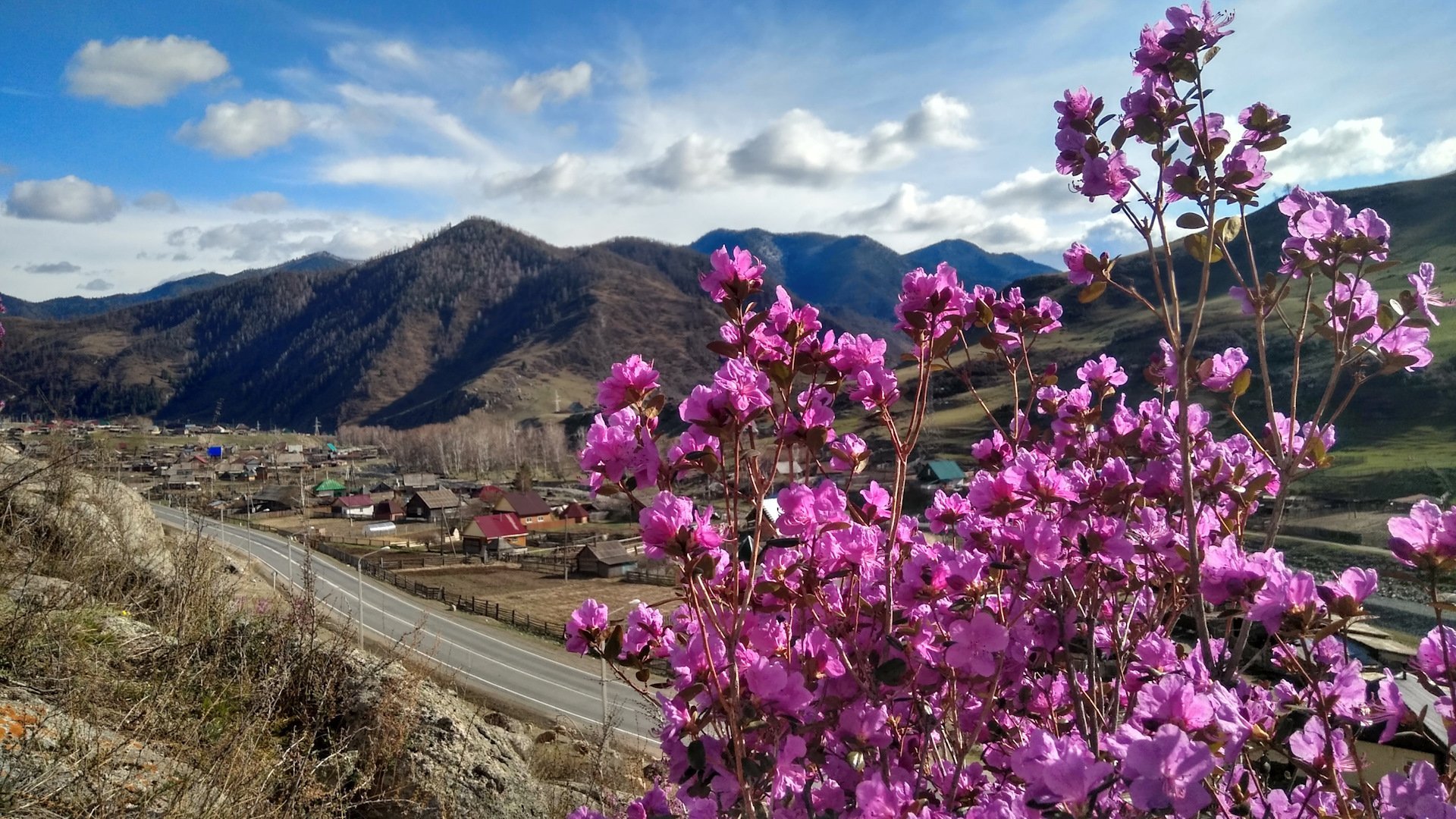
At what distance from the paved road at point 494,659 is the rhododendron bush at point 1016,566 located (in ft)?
39.1

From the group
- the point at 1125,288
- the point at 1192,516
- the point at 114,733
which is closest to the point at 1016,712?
the point at 1192,516

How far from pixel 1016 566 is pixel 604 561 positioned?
131 feet

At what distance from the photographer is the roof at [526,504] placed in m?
56.7

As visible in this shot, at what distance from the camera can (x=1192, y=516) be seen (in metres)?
1.85

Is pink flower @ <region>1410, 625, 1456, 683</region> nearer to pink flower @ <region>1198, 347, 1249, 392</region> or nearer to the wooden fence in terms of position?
pink flower @ <region>1198, 347, 1249, 392</region>

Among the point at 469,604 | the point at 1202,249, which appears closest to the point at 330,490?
the point at 469,604

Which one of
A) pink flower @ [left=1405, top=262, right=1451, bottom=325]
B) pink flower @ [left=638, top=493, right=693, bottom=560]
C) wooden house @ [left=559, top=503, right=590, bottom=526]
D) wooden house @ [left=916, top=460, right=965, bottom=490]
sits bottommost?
wooden house @ [left=559, top=503, right=590, bottom=526]

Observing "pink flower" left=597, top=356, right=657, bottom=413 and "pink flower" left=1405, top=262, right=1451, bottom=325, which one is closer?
"pink flower" left=597, top=356, right=657, bottom=413

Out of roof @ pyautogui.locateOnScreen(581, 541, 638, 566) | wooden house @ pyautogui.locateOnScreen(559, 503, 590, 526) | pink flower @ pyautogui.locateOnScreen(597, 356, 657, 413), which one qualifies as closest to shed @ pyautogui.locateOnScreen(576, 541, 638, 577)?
roof @ pyautogui.locateOnScreen(581, 541, 638, 566)

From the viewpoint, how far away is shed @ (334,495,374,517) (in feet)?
220

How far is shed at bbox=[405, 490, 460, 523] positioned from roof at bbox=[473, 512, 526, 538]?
14.2 m

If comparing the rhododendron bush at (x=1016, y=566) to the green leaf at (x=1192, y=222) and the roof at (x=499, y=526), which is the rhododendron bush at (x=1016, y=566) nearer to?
the green leaf at (x=1192, y=222)

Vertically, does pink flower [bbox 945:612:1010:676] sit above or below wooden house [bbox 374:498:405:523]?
above

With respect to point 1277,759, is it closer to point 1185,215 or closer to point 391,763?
point 1185,215
